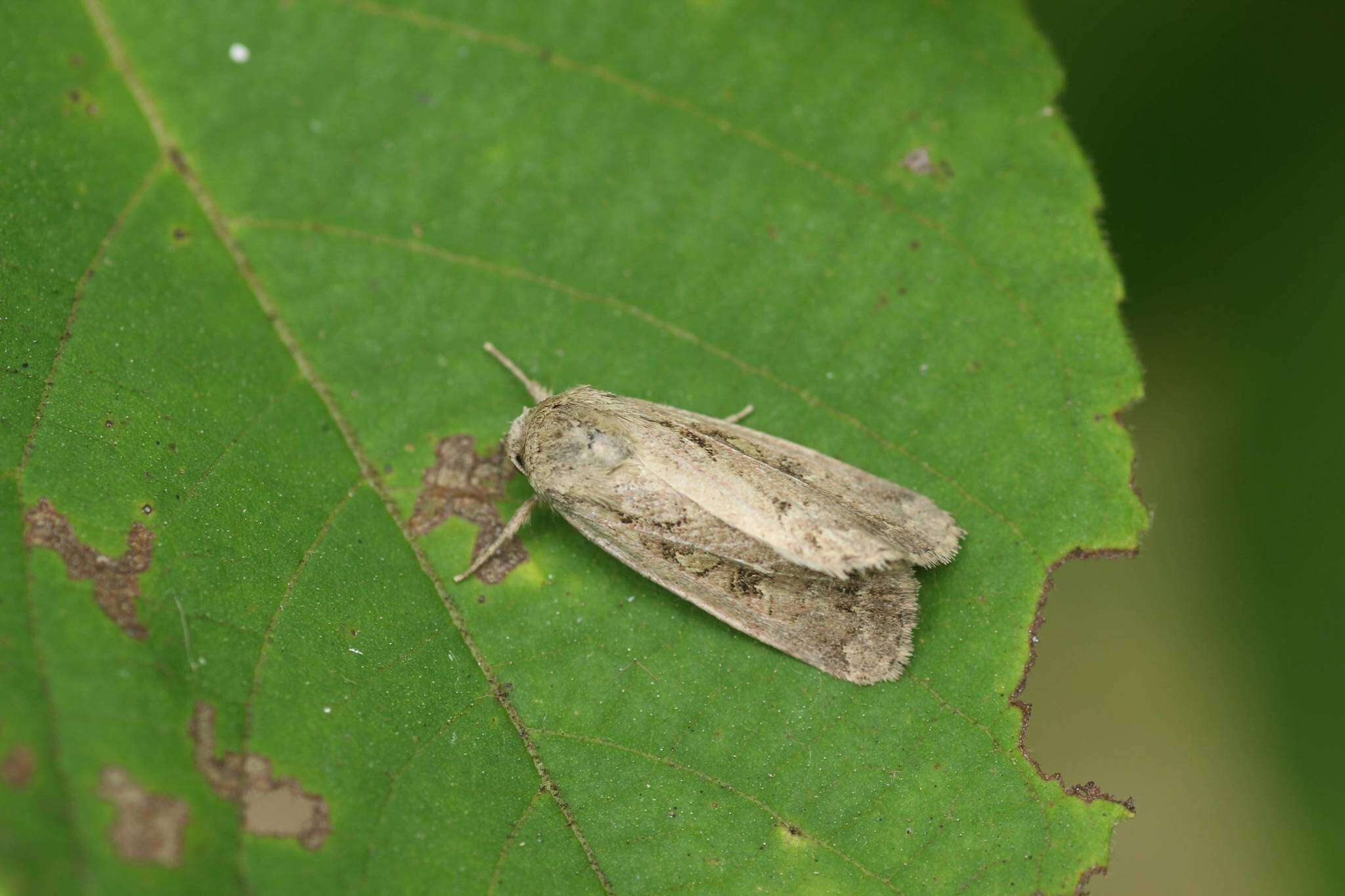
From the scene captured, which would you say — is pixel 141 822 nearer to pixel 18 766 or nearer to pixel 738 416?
pixel 18 766

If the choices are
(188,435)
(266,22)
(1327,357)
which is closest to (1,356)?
(188,435)

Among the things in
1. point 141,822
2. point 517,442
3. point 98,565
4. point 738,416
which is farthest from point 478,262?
point 141,822

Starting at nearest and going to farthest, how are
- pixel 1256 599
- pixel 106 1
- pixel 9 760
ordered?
pixel 9 760, pixel 106 1, pixel 1256 599

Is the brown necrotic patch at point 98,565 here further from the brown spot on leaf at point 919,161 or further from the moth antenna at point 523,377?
the brown spot on leaf at point 919,161

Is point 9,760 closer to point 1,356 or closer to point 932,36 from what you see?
point 1,356

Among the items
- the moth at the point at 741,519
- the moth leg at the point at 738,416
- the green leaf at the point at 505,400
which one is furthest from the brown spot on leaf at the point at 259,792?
the moth leg at the point at 738,416

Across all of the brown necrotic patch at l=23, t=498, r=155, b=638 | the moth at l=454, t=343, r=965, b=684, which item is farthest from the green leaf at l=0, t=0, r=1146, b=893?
the moth at l=454, t=343, r=965, b=684
